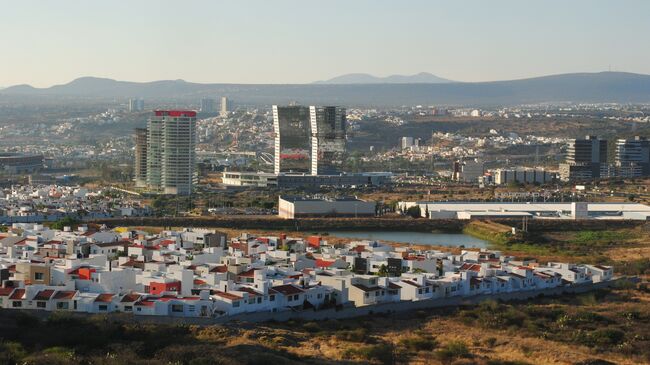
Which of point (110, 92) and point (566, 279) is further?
point (110, 92)

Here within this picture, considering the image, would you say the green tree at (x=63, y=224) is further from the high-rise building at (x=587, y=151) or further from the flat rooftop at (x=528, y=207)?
the high-rise building at (x=587, y=151)

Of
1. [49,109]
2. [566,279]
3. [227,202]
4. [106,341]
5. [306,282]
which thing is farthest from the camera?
[49,109]

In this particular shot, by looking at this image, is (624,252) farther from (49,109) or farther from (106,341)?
(49,109)

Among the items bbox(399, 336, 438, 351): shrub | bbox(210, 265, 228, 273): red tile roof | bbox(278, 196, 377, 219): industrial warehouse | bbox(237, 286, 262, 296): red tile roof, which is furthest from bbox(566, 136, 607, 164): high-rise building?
bbox(399, 336, 438, 351): shrub

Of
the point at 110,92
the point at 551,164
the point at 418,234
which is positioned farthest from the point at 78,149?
the point at 110,92

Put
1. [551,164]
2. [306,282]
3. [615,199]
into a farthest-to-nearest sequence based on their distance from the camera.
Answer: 1. [551,164]
2. [615,199]
3. [306,282]

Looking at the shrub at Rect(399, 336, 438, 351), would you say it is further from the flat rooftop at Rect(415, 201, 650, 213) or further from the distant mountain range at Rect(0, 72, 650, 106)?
the distant mountain range at Rect(0, 72, 650, 106)
